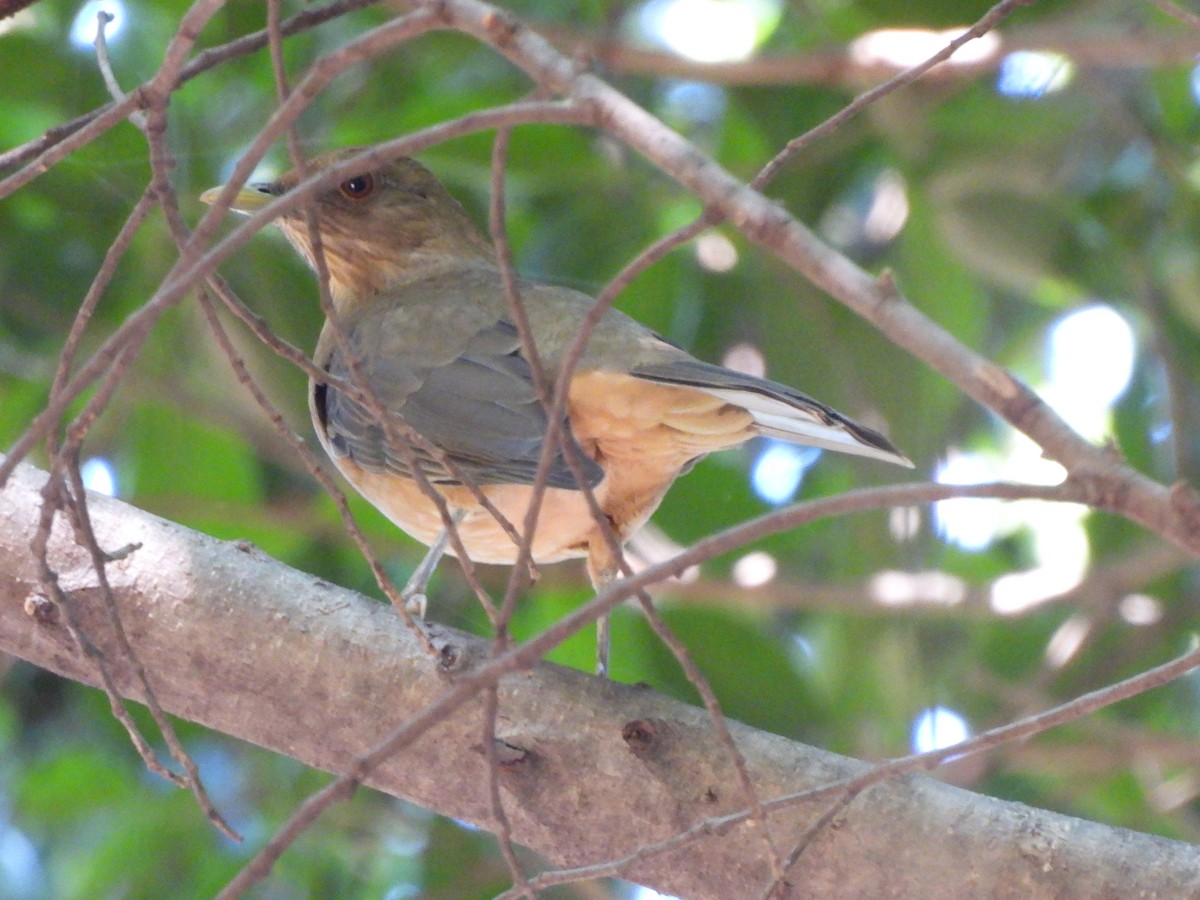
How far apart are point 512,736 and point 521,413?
1.12 metres

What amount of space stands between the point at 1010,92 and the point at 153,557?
3.71 m

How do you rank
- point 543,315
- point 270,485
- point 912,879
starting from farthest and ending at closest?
point 270,485 < point 543,315 < point 912,879

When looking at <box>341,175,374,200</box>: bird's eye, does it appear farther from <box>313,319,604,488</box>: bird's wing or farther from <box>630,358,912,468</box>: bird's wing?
<box>630,358,912,468</box>: bird's wing

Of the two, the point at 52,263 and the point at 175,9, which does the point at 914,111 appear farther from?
the point at 52,263

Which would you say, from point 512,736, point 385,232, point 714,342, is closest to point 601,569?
point 512,736

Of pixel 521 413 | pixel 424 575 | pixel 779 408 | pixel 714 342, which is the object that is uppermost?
pixel 779 408

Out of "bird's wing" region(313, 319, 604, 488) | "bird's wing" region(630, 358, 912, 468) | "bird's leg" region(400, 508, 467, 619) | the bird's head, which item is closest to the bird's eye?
the bird's head

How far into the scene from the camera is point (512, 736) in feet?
7.95

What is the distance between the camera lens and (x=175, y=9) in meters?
4.77

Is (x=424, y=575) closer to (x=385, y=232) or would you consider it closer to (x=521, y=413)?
(x=521, y=413)

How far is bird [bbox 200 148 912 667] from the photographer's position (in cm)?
304

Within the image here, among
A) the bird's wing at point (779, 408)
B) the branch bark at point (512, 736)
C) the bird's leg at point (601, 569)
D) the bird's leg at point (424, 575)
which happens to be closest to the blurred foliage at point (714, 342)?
the bird's leg at point (601, 569)

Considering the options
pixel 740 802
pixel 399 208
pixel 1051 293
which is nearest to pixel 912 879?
pixel 740 802

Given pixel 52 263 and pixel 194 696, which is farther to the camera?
pixel 52 263
